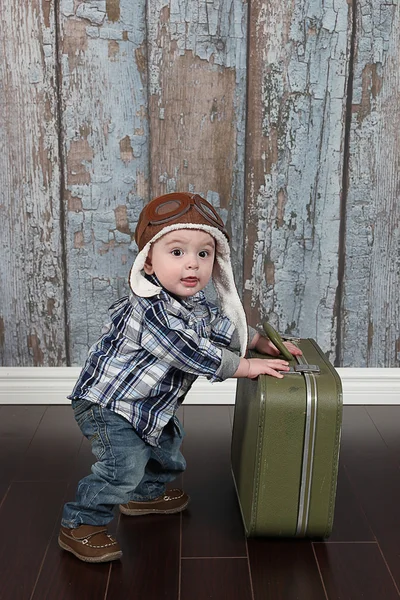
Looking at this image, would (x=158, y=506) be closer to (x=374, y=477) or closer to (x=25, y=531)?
(x=25, y=531)

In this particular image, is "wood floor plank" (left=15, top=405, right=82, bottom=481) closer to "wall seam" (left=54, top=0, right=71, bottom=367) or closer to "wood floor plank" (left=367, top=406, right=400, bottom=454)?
"wall seam" (left=54, top=0, right=71, bottom=367)

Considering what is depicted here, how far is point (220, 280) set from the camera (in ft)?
6.13

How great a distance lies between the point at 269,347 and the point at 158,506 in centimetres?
52

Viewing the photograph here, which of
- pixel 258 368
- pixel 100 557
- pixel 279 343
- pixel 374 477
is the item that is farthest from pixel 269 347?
pixel 100 557

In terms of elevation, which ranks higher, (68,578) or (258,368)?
(258,368)

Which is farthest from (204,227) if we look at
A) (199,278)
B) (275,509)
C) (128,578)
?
(128,578)

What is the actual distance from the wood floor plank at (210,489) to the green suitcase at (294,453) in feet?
0.27

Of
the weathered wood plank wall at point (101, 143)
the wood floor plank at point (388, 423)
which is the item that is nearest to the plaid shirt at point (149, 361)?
the weathered wood plank wall at point (101, 143)

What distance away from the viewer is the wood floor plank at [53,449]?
7.04 feet

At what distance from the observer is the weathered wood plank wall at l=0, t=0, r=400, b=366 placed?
2369 millimetres

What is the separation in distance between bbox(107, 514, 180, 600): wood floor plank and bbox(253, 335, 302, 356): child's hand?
497mm

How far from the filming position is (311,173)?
2.47 m

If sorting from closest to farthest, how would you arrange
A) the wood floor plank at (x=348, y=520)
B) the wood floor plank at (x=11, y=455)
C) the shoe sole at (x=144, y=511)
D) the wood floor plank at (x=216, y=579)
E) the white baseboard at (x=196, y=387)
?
the wood floor plank at (x=216, y=579) < the wood floor plank at (x=348, y=520) < the shoe sole at (x=144, y=511) < the wood floor plank at (x=11, y=455) < the white baseboard at (x=196, y=387)

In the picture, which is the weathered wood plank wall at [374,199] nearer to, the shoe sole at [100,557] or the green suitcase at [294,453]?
the green suitcase at [294,453]
